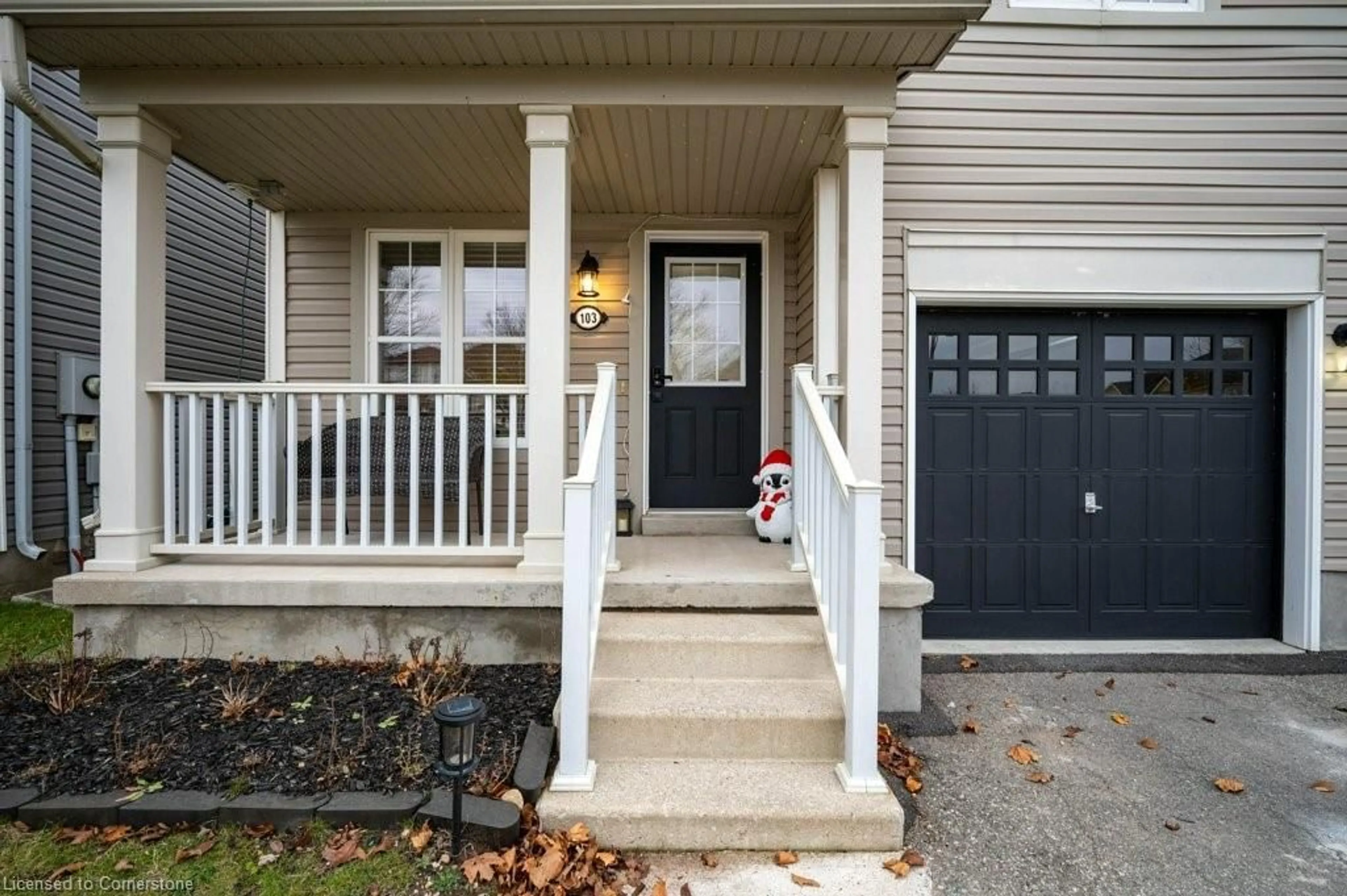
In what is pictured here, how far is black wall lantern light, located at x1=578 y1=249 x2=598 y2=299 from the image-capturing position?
4.74 meters

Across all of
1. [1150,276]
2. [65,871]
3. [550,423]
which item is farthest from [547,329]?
[1150,276]

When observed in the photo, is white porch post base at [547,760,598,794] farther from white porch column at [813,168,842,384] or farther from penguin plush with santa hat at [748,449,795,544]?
white porch column at [813,168,842,384]

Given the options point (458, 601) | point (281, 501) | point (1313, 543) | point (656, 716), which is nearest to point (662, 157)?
point (458, 601)

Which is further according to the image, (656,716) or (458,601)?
(458,601)

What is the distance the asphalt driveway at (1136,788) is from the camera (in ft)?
6.88

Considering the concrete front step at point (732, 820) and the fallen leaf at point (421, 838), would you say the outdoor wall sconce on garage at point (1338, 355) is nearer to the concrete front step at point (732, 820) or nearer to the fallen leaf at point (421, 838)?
the concrete front step at point (732, 820)

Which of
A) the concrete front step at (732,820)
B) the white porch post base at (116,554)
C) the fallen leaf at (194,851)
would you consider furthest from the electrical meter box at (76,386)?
the concrete front step at (732,820)

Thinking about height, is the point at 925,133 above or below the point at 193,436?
above

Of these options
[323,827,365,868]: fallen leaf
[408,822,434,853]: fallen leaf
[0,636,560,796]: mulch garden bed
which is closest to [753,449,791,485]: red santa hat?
[0,636,560,796]: mulch garden bed

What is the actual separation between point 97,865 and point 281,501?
3.07 m

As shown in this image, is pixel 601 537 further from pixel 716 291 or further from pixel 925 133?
pixel 925 133

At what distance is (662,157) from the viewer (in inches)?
154

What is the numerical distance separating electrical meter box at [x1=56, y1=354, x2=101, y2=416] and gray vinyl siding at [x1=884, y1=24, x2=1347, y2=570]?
19.7 ft

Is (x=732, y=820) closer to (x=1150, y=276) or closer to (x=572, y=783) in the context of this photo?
(x=572, y=783)
